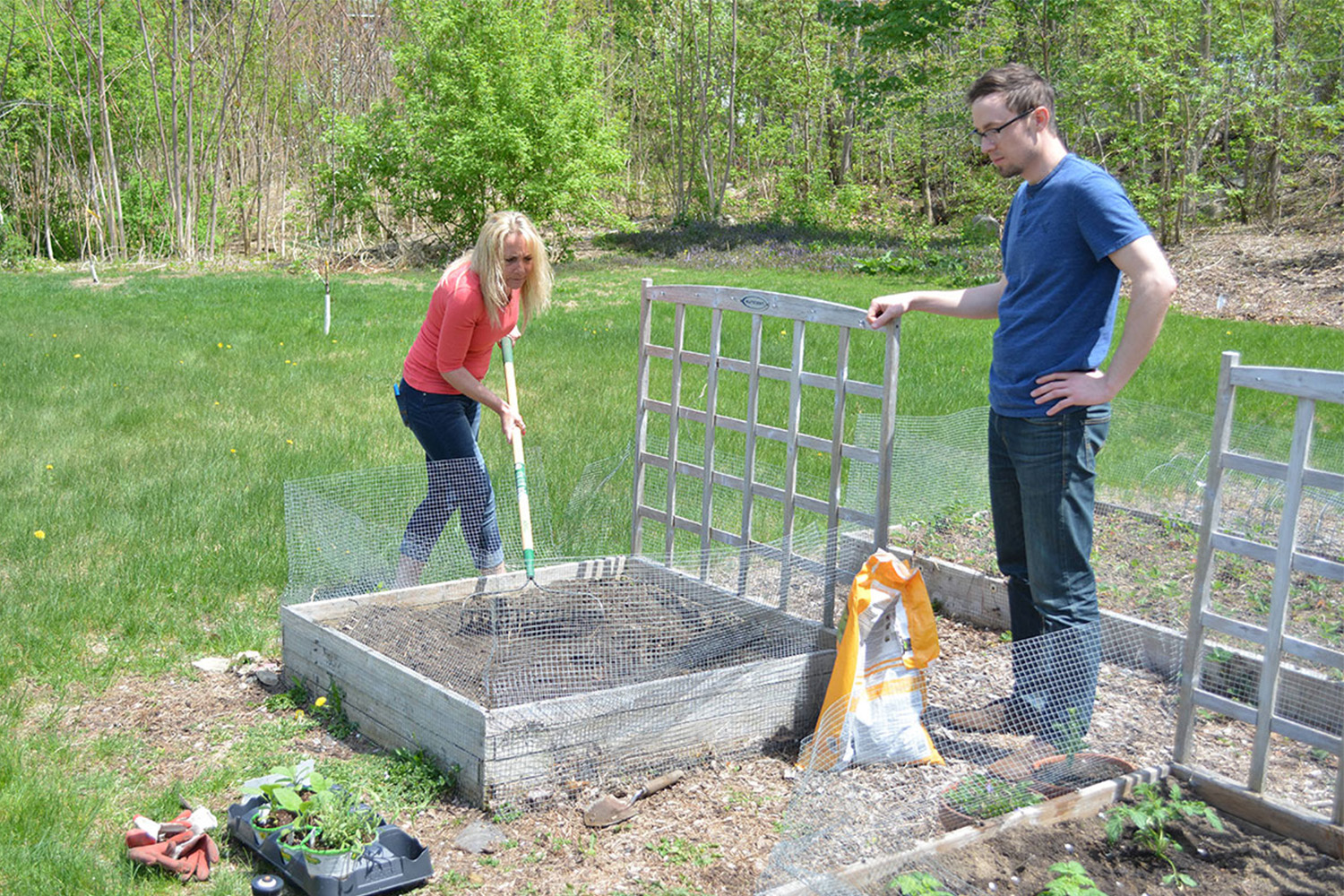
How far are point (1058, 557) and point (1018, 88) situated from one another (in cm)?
133

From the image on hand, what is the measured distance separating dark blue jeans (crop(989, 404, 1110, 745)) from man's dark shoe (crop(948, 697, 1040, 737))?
3 cm

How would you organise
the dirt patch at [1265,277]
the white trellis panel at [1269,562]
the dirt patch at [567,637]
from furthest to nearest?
the dirt patch at [1265,277] < the dirt patch at [567,637] < the white trellis panel at [1269,562]

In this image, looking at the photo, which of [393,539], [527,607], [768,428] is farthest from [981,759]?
[393,539]

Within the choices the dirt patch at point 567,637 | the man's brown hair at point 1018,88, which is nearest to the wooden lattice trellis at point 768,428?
the dirt patch at point 567,637

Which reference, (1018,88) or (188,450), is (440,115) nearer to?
(188,450)

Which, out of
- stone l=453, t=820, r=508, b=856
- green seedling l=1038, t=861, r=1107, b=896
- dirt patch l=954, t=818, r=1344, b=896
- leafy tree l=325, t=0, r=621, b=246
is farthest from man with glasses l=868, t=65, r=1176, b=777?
leafy tree l=325, t=0, r=621, b=246

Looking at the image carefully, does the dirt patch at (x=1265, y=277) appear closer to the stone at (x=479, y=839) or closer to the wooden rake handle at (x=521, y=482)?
the wooden rake handle at (x=521, y=482)

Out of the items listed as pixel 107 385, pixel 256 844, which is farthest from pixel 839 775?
pixel 107 385

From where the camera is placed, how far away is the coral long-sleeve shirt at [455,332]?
171 inches

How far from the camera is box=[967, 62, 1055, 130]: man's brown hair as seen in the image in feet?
10.6

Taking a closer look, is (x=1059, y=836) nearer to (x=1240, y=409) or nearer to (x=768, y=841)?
(x=768, y=841)

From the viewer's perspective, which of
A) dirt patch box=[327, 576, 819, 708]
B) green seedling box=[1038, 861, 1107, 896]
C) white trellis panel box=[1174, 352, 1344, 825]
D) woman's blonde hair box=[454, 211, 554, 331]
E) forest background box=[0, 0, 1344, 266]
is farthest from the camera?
forest background box=[0, 0, 1344, 266]

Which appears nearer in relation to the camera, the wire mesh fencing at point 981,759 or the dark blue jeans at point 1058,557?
the wire mesh fencing at point 981,759

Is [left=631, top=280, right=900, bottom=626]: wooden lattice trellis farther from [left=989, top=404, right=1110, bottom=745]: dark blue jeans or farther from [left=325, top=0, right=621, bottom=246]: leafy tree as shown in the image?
[left=325, top=0, right=621, bottom=246]: leafy tree
